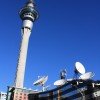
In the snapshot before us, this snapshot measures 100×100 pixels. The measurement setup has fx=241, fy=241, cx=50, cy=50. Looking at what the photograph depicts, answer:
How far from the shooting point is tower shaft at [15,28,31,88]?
129 meters

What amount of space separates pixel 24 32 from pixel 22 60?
18.9 metres

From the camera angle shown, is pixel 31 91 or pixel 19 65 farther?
pixel 19 65

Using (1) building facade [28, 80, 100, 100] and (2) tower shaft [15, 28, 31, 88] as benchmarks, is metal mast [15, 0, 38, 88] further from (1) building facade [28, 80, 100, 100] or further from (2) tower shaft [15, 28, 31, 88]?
(1) building facade [28, 80, 100, 100]

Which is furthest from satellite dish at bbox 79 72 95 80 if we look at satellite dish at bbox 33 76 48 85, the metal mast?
the metal mast

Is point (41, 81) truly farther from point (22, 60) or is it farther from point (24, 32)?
point (24, 32)

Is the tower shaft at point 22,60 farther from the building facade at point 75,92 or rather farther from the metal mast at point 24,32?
the building facade at point 75,92

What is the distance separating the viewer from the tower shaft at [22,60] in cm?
12862

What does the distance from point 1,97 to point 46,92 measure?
60598 mm

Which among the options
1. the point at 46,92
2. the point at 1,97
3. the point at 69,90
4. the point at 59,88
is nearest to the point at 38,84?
the point at 46,92

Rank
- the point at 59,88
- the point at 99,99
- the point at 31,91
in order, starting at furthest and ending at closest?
the point at 31,91, the point at 59,88, the point at 99,99

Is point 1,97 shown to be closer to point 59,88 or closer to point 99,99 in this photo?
point 59,88

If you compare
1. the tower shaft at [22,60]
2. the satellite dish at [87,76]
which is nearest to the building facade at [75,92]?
the satellite dish at [87,76]

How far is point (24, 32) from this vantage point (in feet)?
473

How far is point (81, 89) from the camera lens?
8138 cm
